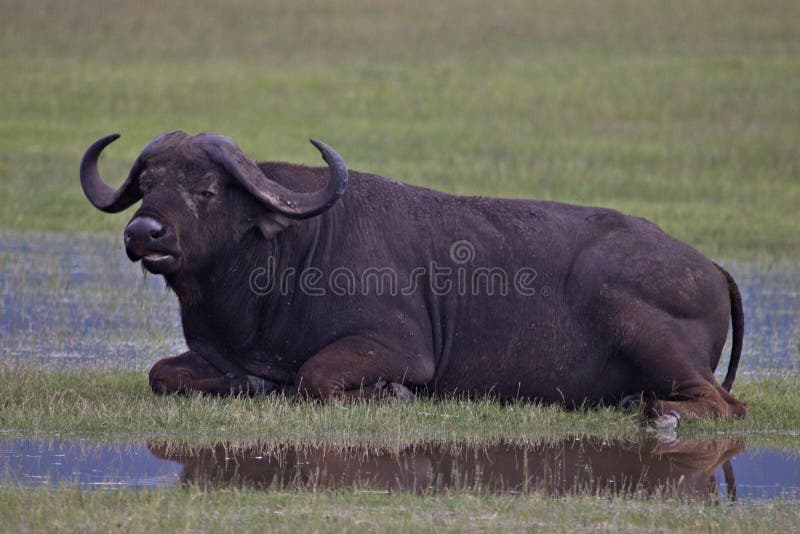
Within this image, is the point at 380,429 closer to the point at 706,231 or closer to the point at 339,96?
the point at 706,231

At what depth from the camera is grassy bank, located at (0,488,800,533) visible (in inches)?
282

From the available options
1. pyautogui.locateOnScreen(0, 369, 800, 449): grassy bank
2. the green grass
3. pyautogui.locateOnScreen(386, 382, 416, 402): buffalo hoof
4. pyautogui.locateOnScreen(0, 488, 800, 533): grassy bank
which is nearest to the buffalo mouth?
pyautogui.locateOnScreen(0, 369, 800, 449): grassy bank

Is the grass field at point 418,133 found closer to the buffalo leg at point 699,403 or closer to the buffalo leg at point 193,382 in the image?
the buffalo leg at point 699,403

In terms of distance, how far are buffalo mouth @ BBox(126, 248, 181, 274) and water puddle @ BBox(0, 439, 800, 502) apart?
135 centimetres

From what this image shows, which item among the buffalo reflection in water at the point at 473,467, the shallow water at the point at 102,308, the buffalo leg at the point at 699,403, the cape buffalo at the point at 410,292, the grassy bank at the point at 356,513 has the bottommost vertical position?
the shallow water at the point at 102,308

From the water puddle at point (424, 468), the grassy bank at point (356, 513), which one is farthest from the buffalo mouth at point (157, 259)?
the grassy bank at point (356, 513)

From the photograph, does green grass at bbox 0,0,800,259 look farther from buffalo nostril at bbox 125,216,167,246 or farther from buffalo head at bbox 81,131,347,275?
buffalo nostril at bbox 125,216,167,246

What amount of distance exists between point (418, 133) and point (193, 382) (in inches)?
704

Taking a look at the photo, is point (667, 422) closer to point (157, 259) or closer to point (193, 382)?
point (193, 382)

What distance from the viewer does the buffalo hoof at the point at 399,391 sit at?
34.0 feet

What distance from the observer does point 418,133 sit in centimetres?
2797

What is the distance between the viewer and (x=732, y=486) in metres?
8.65

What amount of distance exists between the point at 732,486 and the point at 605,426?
1516 mm

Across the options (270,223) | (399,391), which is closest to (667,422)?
(399,391)
